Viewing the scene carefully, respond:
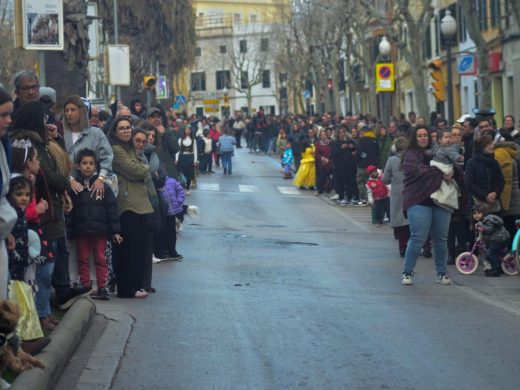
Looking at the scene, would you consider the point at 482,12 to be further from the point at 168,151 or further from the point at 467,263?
the point at 467,263

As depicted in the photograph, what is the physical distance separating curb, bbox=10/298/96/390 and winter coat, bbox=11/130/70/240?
65 centimetres

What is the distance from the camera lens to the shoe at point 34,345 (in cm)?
852

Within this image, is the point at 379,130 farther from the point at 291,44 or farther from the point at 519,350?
the point at 291,44

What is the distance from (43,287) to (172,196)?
6722 mm

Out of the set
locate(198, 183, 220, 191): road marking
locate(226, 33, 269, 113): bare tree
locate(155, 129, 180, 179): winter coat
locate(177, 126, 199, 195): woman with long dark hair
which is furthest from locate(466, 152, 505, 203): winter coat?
locate(226, 33, 269, 113): bare tree

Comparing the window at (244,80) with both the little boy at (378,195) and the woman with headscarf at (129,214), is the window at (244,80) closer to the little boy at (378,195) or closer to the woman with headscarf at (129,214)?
the little boy at (378,195)

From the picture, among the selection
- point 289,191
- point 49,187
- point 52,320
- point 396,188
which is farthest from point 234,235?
point 289,191

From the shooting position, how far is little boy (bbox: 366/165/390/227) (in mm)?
22953

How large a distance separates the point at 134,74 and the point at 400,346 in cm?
3902

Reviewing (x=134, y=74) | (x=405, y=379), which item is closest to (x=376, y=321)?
(x=405, y=379)

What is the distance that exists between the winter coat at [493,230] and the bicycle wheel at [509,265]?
28 cm

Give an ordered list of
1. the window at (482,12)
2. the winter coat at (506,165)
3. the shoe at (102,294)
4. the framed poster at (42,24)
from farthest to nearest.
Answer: the window at (482,12) < the winter coat at (506,165) < the framed poster at (42,24) < the shoe at (102,294)

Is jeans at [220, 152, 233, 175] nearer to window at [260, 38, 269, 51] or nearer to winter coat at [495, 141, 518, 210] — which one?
winter coat at [495, 141, 518, 210]

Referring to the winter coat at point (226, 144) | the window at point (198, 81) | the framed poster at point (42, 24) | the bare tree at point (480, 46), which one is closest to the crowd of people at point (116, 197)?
the framed poster at point (42, 24)
